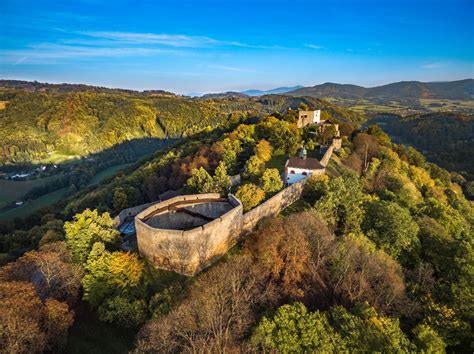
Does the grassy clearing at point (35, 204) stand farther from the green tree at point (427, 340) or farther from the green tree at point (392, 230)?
the green tree at point (427, 340)

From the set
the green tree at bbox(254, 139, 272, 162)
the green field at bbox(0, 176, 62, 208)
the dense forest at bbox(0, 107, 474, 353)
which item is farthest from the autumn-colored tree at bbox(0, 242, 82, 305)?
the green field at bbox(0, 176, 62, 208)

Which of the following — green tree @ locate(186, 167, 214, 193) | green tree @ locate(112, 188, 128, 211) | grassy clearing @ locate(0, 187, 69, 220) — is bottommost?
grassy clearing @ locate(0, 187, 69, 220)

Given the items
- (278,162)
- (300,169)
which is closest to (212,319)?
(300,169)

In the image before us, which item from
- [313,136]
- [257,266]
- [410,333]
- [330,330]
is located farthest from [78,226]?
[313,136]

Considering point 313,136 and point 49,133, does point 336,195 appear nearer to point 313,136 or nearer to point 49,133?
point 313,136

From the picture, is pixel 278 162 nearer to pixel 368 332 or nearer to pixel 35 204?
pixel 368 332

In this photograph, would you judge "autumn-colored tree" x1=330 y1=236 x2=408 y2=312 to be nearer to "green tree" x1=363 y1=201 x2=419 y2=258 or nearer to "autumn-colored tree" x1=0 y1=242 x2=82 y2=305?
"green tree" x1=363 y1=201 x2=419 y2=258
